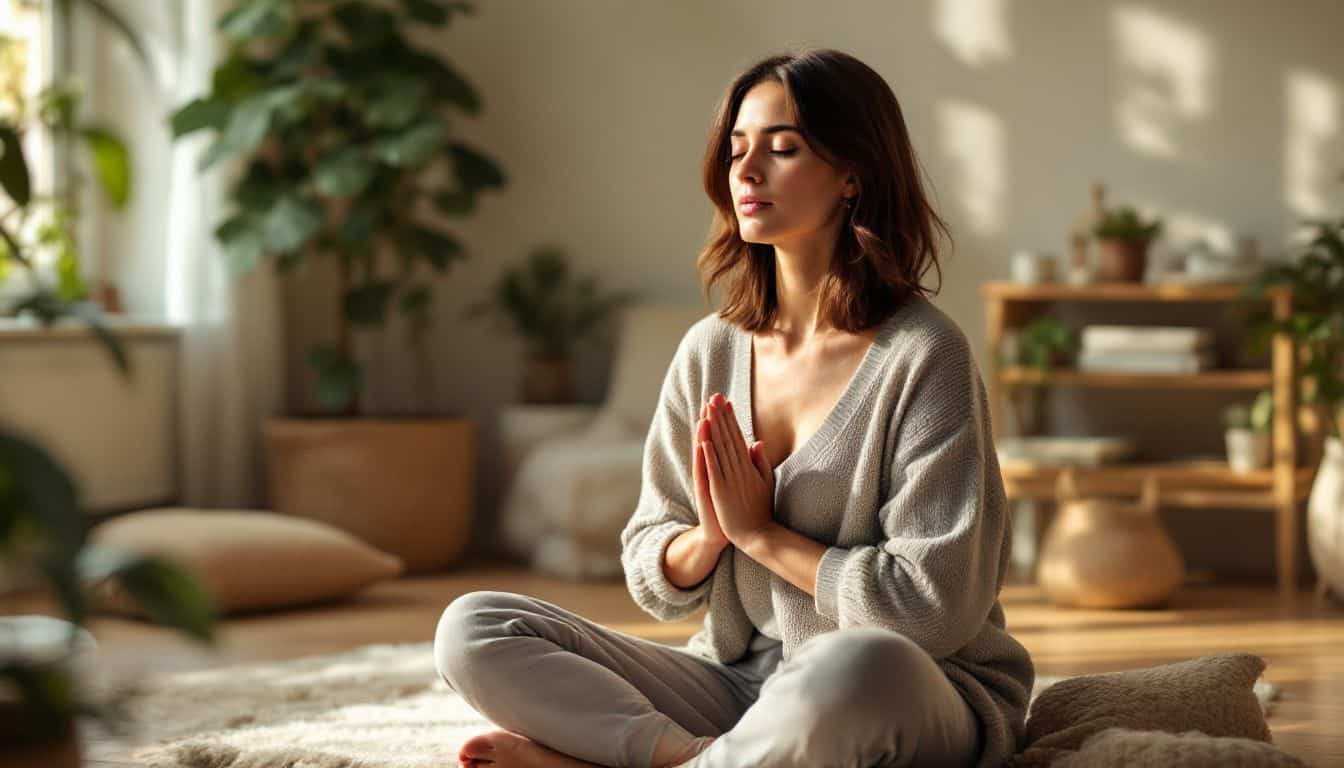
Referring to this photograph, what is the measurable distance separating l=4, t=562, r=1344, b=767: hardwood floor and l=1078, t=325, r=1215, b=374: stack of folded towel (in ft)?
1.96

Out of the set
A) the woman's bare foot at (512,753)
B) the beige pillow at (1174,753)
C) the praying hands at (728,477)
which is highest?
the praying hands at (728,477)

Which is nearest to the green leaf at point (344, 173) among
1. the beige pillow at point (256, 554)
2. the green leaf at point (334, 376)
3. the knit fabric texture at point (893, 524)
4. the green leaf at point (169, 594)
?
the green leaf at point (334, 376)

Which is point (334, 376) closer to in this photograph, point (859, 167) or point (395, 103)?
point (395, 103)

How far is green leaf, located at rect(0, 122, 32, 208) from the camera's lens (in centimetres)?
111

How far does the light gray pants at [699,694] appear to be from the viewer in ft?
5.49

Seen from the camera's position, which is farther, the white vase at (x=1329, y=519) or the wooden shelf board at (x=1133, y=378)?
the wooden shelf board at (x=1133, y=378)

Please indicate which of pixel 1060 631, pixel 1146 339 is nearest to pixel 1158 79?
pixel 1146 339

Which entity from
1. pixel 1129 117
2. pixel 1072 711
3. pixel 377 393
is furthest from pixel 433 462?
pixel 1072 711

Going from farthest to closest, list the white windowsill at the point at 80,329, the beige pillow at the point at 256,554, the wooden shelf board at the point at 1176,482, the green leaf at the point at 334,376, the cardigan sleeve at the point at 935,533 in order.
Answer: the green leaf at the point at 334,376 → the wooden shelf board at the point at 1176,482 → the white windowsill at the point at 80,329 → the beige pillow at the point at 256,554 → the cardigan sleeve at the point at 935,533

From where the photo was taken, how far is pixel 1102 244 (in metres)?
4.34

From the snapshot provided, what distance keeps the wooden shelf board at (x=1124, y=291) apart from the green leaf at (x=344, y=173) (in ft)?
5.68

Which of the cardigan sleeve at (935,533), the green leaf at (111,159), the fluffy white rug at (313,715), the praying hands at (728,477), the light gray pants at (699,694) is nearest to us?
the green leaf at (111,159)

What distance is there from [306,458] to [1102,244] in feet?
7.40

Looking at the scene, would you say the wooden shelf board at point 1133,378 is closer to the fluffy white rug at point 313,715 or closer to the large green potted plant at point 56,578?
the fluffy white rug at point 313,715
